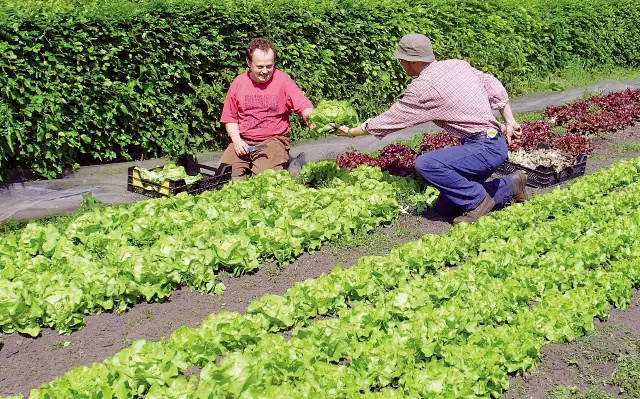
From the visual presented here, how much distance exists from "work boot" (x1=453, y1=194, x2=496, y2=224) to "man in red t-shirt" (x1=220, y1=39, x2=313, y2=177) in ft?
6.49

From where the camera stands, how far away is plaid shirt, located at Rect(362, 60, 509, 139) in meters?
7.20

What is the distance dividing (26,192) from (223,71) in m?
3.06

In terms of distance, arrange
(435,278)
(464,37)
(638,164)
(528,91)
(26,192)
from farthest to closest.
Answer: (528,91)
(464,37)
(638,164)
(26,192)
(435,278)

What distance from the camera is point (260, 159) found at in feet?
27.3

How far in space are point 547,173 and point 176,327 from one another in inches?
201

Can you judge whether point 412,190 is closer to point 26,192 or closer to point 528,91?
point 26,192

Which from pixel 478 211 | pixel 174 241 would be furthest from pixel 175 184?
pixel 478 211

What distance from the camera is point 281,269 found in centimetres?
651

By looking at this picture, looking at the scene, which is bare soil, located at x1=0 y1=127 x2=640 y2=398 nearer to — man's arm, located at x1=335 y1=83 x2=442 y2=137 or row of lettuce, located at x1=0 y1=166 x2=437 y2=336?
row of lettuce, located at x1=0 y1=166 x2=437 y2=336

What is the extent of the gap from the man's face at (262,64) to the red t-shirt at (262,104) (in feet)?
0.52

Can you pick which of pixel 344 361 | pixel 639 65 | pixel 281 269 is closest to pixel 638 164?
pixel 281 269

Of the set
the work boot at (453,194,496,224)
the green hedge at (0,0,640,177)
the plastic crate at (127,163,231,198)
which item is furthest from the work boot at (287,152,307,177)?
the work boot at (453,194,496,224)

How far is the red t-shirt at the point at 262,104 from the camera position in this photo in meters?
8.30

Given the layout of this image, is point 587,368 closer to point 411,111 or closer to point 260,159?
point 411,111
